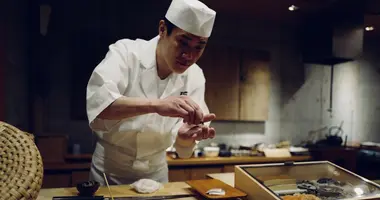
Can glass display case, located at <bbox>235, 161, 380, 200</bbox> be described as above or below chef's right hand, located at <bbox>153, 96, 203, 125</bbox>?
below

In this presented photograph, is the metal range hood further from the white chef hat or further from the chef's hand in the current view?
the chef's hand

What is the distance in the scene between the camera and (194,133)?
177 cm

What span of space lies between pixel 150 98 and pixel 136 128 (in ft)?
0.66

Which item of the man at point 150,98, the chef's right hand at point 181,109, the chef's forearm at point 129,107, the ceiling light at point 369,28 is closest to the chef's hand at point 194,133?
the man at point 150,98

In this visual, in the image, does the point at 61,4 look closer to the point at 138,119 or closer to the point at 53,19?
the point at 53,19

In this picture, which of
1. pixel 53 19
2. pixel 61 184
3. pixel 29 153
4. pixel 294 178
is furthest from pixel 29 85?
pixel 294 178

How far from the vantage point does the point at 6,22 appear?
264 cm

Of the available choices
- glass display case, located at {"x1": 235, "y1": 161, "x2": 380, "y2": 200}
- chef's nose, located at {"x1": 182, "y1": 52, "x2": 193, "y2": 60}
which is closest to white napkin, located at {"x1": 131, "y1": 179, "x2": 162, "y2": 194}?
glass display case, located at {"x1": 235, "y1": 161, "x2": 380, "y2": 200}

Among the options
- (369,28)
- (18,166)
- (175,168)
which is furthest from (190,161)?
(369,28)

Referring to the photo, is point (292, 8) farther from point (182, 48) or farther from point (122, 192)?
point (122, 192)

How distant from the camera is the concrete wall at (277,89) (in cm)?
404

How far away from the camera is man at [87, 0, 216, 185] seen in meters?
1.55

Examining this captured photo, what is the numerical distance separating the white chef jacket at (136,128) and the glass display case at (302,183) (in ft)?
1.75

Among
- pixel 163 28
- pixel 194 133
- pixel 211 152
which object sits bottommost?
pixel 211 152
